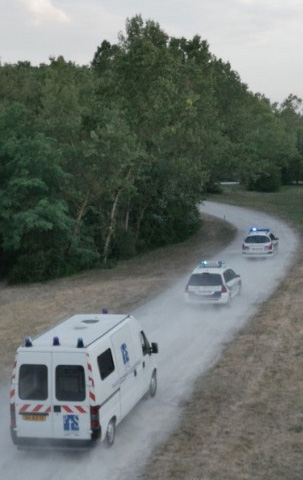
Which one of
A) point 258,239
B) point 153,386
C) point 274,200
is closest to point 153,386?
point 153,386

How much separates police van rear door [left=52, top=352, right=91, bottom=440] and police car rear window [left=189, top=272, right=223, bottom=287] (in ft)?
45.8

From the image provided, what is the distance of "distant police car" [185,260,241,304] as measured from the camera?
26078 mm

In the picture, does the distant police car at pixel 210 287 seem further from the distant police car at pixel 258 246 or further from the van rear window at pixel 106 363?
the van rear window at pixel 106 363

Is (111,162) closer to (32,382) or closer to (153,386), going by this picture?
(153,386)

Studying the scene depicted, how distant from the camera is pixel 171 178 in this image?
155 ft

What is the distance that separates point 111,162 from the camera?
1471 inches

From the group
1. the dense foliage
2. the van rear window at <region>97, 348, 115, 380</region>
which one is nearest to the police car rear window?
the dense foliage

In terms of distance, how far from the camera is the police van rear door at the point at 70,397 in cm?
1269

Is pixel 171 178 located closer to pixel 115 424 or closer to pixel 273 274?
pixel 273 274

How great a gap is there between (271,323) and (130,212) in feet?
84.7

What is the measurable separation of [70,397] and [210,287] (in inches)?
549

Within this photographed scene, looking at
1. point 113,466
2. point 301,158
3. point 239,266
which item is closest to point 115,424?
point 113,466

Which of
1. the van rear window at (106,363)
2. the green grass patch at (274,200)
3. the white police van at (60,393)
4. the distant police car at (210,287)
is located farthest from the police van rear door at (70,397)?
the green grass patch at (274,200)

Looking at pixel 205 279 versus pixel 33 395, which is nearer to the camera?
pixel 33 395
